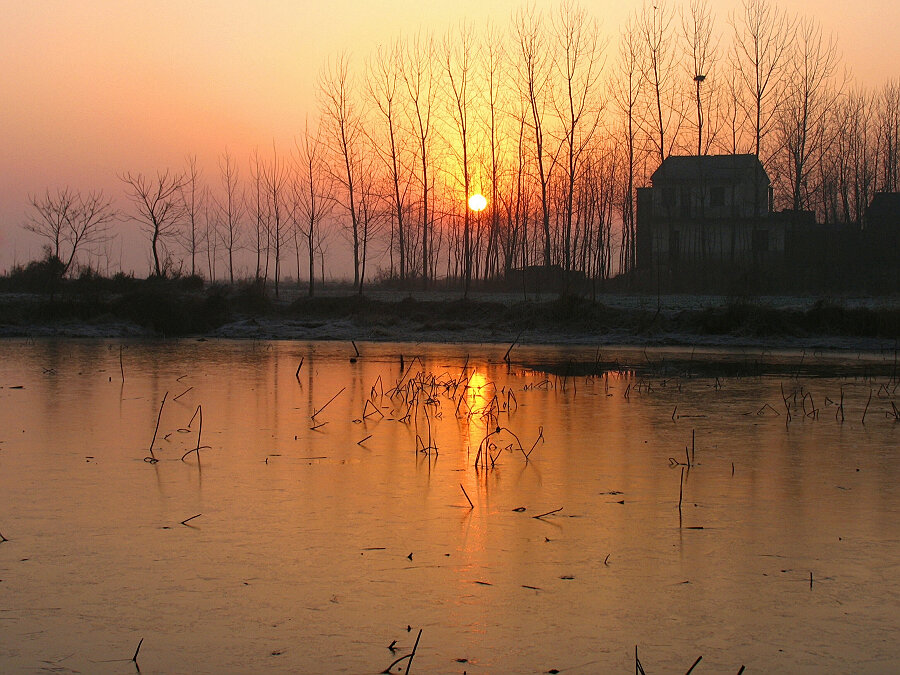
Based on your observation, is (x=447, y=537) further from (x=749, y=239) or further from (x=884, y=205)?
(x=884, y=205)

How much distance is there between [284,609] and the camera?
361 centimetres

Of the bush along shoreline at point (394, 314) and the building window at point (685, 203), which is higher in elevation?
the building window at point (685, 203)

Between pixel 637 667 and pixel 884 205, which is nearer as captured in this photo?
pixel 637 667

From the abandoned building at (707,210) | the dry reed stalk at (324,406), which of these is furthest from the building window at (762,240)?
the dry reed stalk at (324,406)

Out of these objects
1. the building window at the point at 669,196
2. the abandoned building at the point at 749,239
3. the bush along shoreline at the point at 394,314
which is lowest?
the bush along shoreline at the point at 394,314

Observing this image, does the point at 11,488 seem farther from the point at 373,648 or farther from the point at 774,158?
the point at 774,158

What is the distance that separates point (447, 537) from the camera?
15.4 feet

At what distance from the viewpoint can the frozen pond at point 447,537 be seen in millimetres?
3281

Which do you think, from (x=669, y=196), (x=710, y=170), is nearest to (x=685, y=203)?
(x=669, y=196)

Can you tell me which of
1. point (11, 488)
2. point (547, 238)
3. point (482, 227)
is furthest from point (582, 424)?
point (482, 227)

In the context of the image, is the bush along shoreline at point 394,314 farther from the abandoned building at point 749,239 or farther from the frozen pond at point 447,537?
the frozen pond at point 447,537

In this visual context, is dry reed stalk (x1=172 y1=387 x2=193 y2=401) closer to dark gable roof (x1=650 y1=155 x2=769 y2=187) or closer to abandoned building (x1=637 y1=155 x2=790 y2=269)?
abandoned building (x1=637 y1=155 x2=790 y2=269)

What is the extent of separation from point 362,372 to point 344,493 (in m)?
8.71

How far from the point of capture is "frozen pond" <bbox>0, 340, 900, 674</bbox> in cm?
328
